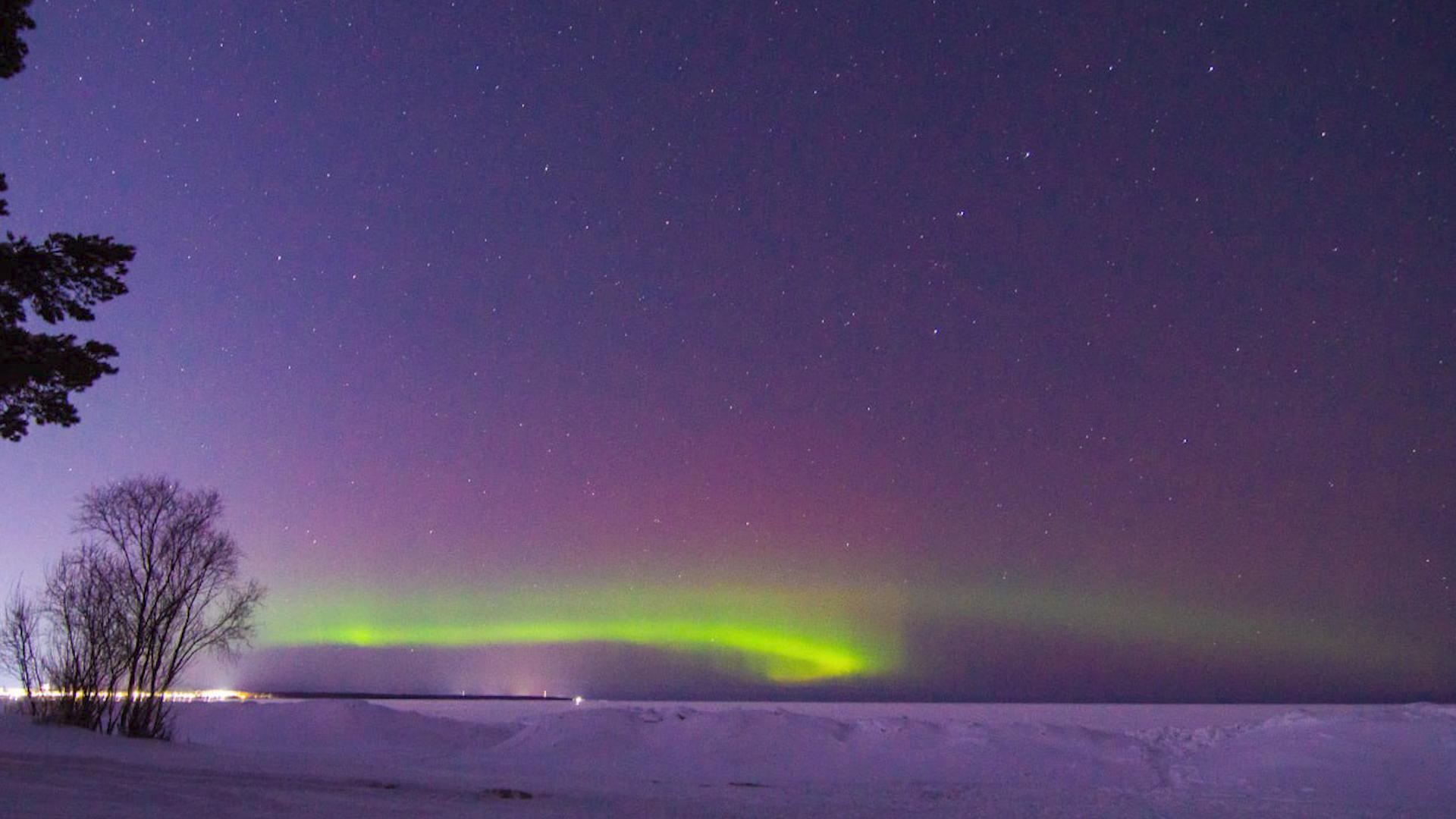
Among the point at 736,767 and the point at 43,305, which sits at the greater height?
the point at 43,305

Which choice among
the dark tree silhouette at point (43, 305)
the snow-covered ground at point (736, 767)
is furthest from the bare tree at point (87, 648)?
the dark tree silhouette at point (43, 305)

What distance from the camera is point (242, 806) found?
408 inches

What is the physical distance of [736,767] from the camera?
1239 inches

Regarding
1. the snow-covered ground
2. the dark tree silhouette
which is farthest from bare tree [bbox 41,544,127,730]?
the dark tree silhouette

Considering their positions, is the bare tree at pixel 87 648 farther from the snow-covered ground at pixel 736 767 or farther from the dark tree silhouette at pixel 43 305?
the dark tree silhouette at pixel 43 305

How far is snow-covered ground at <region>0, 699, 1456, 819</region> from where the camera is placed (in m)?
12.7

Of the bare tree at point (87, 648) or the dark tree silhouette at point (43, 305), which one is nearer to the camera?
the dark tree silhouette at point (43, 305)

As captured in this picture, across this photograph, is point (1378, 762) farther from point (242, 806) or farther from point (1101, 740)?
point (242, 806)

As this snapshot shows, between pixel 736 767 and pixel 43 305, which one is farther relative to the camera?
pixel 736 767

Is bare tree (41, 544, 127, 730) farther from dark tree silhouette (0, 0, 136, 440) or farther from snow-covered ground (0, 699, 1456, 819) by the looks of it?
dark tree silhouette (0, 0, 136, 440)

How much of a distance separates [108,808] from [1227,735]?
117 ft

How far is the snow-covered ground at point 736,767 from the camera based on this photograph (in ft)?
41.5

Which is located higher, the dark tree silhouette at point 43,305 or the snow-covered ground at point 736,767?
the dark tree silhouette at point 43,305

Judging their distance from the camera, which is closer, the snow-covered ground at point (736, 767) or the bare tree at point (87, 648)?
the snow-covered ground at point (736, 767)
